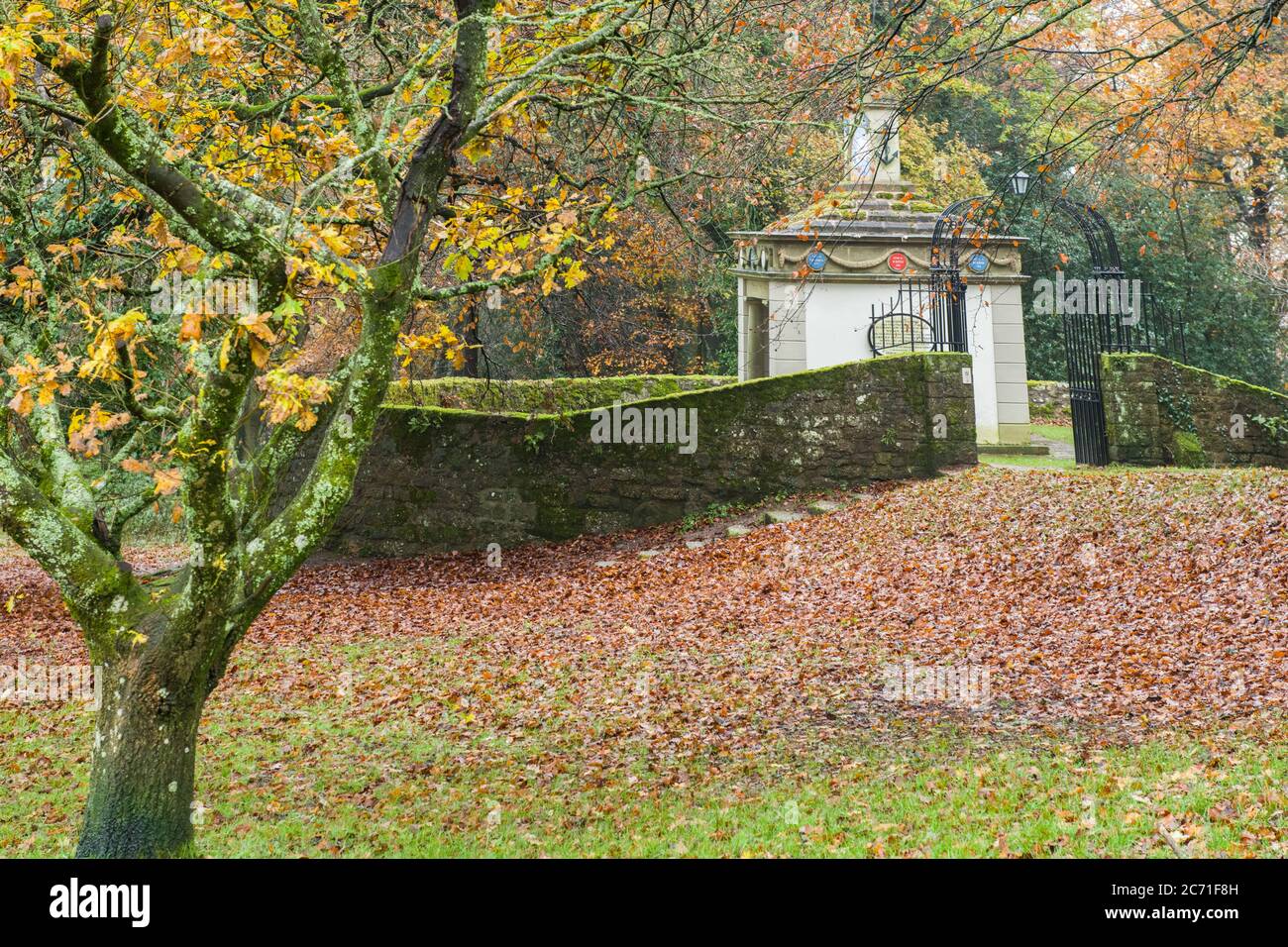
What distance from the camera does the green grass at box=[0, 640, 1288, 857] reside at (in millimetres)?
5105

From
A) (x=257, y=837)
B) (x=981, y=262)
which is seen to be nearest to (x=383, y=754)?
(x=257, y=837)

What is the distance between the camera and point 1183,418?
567 inches

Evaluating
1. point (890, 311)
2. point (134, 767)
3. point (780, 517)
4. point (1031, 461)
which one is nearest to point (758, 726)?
point (134, 767)

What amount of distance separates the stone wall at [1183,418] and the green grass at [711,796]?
9031 mm

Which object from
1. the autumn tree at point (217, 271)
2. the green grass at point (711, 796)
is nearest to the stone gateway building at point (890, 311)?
the autumn tree at point (217, 271)

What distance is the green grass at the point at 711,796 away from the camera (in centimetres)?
511

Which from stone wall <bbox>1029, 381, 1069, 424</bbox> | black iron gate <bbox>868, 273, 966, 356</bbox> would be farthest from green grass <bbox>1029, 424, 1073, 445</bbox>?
black iron gate <bbox>868, 273, 966, 356</bbox>

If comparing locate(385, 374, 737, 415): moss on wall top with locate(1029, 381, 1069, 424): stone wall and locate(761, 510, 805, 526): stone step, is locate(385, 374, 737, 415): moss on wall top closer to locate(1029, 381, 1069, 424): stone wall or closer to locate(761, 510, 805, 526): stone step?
locate(761, 510, 805, 526): stone step

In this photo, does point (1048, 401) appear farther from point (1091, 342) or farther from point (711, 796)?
point (711, 796)

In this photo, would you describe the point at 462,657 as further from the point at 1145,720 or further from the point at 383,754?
the point at 1145,720

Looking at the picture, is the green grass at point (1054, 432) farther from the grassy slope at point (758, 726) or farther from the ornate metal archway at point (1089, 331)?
the grassy slope at point (758, 726)

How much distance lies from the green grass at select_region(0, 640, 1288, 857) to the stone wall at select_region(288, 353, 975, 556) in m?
7.29

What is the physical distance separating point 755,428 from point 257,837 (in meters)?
10.0

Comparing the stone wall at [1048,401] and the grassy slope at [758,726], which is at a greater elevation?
the stone wall at [1048,401]
